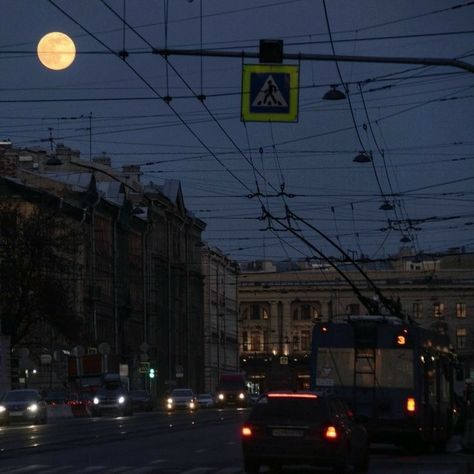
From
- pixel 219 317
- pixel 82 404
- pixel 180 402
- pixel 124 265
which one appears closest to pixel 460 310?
pixel 219 317

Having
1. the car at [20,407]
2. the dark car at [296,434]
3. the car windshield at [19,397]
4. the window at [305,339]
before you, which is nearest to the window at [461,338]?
the window at [305,339]

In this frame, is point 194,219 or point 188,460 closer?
point 188,460

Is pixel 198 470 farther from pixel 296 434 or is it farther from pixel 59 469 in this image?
pixel 296 434

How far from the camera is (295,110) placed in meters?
23.6

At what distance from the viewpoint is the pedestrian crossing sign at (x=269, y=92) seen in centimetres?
2369

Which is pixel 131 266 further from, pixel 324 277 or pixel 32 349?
pixel 324 277

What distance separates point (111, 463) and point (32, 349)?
5328 cm

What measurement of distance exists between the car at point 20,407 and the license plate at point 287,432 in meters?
33.3

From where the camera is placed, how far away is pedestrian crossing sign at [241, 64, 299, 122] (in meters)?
23.7

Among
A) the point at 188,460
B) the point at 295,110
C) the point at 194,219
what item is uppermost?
the point at 194,219

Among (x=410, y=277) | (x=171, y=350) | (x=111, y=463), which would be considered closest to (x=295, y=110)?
(x=111, y=463)

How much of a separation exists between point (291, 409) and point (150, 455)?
7163 millimetres

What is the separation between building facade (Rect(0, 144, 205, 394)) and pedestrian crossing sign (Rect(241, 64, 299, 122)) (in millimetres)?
48095

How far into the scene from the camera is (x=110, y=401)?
7350 cm
